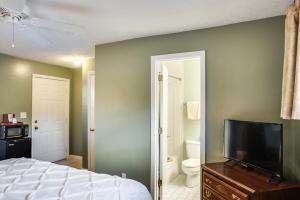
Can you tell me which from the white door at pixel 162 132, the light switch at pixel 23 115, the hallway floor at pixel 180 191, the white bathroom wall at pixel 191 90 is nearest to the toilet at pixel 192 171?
the hallway floor at pixel 180 191

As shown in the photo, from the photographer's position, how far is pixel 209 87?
257 centimetres

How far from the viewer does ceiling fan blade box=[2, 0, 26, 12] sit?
1.61 meters

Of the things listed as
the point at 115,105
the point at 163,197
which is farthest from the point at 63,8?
the point at 163,197

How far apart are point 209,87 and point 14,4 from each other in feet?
6.87

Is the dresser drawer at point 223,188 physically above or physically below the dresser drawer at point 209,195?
above

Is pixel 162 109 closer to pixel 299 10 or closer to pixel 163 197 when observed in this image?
pixel 163 197

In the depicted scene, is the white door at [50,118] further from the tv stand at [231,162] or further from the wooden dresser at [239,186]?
the tv stand at [231,162]

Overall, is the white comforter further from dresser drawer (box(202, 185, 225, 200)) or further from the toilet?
the toilet

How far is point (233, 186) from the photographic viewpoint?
1830 millimetres

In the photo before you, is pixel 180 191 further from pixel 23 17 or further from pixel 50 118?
pixel 50 118

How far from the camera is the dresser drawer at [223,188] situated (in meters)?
1.75

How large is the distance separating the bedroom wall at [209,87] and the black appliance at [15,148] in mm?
1439

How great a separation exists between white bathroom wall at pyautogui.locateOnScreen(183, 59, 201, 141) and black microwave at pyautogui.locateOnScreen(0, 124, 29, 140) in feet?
9.87

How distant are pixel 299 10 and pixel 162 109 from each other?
6.02ft
